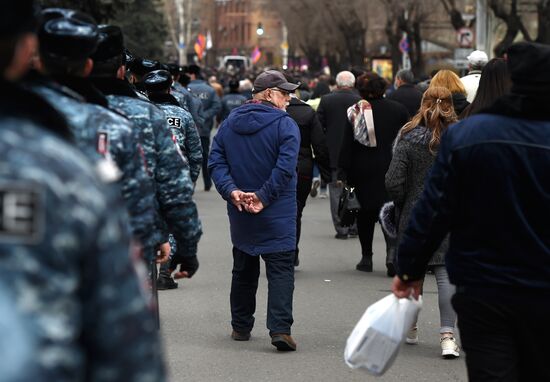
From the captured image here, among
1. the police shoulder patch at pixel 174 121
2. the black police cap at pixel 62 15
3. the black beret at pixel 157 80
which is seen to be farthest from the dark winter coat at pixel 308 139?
the black police cap at pixel 62 15

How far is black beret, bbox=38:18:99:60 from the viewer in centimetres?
400

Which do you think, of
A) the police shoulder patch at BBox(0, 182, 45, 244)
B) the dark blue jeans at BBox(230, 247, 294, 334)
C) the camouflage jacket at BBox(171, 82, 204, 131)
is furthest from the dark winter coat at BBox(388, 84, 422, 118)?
the police shoulder patch at BBox(0, 182, 45, 244)

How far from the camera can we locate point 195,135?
32.2 ft

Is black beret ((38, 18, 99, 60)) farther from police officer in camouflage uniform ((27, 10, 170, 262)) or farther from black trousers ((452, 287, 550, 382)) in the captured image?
black trousers ((452, 287, 550, 382))

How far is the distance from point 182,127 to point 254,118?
151 cm

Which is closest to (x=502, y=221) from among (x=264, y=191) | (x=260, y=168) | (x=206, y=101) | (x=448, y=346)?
(x=448, y=346)

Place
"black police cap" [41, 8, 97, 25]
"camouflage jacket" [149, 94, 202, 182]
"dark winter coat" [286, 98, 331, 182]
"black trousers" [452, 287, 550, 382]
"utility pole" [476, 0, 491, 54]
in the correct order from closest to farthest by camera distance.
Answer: "black police cap" [41, 8, 97, 25], "black trousers" [452, 287, 550, 382], "camouflage jacket" [149, 94, 202, 182], "dark winter coat" [286, 98, 331, 182], "utility pole" [476, 0, 491, 54]

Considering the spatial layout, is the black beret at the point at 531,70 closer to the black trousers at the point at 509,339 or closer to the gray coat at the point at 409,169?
the black trousers at the point at 509,339

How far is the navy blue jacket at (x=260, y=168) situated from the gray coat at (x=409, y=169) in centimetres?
Result: 64

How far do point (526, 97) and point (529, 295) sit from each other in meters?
0.70

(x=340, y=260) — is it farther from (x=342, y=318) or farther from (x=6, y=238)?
(x=6, y=238)

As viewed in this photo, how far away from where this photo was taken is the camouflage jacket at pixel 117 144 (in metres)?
3.90

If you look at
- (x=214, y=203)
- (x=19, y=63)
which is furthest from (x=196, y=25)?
(x=19, y=63)

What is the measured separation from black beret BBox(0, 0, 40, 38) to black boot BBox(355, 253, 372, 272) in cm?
993
